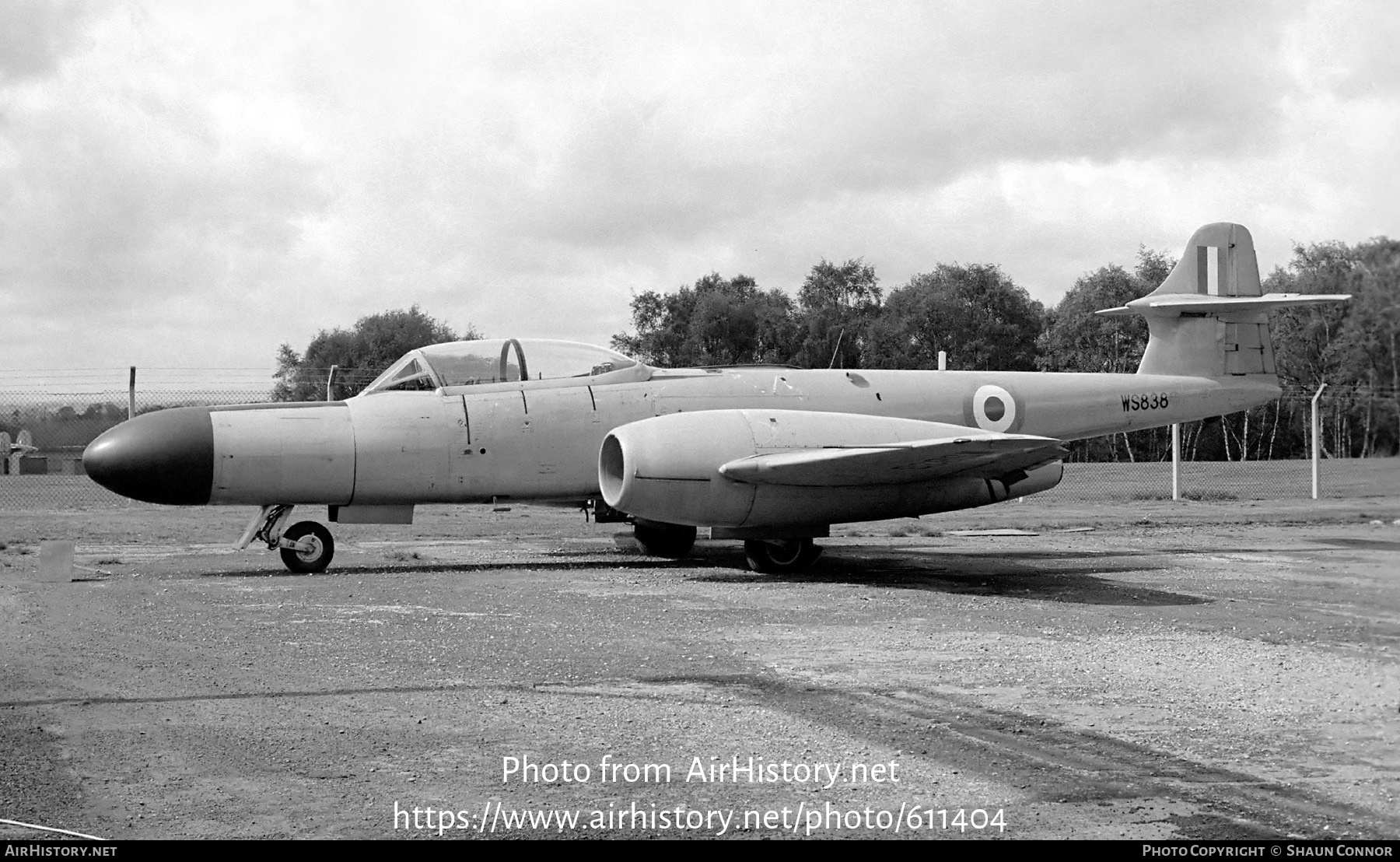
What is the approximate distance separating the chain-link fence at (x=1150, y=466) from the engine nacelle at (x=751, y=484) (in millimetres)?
3152

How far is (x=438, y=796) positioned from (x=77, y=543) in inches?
488

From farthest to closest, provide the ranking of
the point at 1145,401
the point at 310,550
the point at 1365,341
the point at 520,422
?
the point at 1145,401 → the point at 520,422 → the point at 310,550 → the point at 1365,341

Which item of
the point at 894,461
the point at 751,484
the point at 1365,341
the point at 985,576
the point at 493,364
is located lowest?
the point at 985,576

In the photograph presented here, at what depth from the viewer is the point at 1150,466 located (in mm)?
35312

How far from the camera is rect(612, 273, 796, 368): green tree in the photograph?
47906 mm

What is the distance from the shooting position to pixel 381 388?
12078 millimetres

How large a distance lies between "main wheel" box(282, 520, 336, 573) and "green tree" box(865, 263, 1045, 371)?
3951 centimetres

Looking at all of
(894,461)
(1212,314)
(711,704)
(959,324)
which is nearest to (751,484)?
(894,461)

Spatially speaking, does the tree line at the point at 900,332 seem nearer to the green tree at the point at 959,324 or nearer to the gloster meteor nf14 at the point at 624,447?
the green tree at the point at 959,324

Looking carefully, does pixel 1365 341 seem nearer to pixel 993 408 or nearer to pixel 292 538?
pixel 292 538

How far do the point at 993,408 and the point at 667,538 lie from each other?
3738 millimetres

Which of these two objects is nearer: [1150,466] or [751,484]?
[751,484]

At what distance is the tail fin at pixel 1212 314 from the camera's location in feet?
48.3

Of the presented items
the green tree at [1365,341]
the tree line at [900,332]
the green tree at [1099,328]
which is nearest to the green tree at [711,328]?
the tree line at [900,332]
